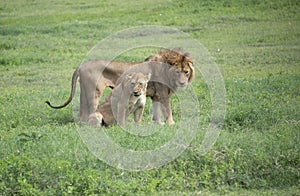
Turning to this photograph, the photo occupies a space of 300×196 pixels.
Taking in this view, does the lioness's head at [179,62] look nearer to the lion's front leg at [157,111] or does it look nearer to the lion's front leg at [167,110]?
the lion's front leg at [167,110]

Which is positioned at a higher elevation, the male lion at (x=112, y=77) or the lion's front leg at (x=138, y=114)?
the male lion at (x=112, y=77)

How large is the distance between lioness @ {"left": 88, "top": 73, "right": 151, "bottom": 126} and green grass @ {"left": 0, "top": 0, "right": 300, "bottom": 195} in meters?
0.51

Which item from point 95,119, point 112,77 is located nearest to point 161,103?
point 112,77

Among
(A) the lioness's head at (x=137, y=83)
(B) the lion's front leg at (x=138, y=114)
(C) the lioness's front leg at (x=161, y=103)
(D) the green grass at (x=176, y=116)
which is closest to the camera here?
(D) the green grass at (x=176, y=116)

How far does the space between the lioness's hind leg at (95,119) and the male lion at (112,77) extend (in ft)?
1.67

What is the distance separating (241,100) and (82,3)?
17.3m

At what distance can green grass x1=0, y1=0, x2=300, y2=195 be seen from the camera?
7.51 m

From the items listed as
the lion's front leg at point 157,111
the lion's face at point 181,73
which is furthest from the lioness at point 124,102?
the lion's face at point 181,73

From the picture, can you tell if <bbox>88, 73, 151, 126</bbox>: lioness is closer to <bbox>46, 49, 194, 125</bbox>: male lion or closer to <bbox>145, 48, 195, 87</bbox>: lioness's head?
<bbox>46, 49, 194, 125</bbox>: male lion

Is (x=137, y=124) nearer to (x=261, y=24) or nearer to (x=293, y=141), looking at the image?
(x=293, y=141)

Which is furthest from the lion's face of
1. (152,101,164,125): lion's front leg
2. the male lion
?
(152,101,164,125): lion's front leg

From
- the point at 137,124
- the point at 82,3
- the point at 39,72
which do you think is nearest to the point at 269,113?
the point at 137,124

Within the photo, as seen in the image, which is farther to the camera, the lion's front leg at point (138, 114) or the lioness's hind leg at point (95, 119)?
the lion's front leg at point (138, 114)

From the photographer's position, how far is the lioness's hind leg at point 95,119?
9742mm
